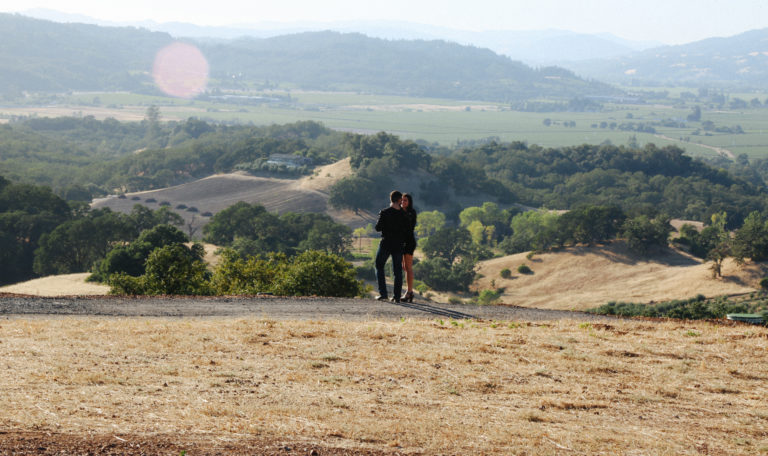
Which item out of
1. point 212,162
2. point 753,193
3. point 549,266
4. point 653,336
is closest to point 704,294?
point 549,266

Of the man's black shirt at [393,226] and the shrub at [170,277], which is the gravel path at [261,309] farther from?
the shrub at [170,277]

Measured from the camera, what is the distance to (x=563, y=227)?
3629 inches

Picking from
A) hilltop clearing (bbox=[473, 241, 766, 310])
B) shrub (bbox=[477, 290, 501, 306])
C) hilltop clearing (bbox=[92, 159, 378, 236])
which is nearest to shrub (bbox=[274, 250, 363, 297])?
hilltop clearing (bbox=[473, 241, 766, 310])

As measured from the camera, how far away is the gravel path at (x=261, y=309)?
1816cm

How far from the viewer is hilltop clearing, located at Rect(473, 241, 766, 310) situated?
7062 cm

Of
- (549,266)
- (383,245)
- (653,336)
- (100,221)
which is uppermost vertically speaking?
(383,245)

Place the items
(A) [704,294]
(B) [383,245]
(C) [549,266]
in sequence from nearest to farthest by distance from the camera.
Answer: (B) [383,245] → (A) [704,294] → (C) [549,266]

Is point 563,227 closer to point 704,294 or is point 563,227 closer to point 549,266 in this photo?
point 549,266

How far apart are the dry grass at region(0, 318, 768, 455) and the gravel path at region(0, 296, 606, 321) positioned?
1.48 meters

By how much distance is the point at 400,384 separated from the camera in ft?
38.3

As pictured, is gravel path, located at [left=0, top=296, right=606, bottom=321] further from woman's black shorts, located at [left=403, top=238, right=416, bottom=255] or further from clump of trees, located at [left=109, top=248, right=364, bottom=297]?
clump of trees, located at [left=109, top=248, right=364, bottom=297]

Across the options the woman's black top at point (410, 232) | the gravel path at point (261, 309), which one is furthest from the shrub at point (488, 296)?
the woman's black top at point (410, 232)

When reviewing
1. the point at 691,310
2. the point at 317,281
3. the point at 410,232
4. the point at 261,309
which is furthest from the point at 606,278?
the point at 261,309

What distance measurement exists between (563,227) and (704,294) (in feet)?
87.5
